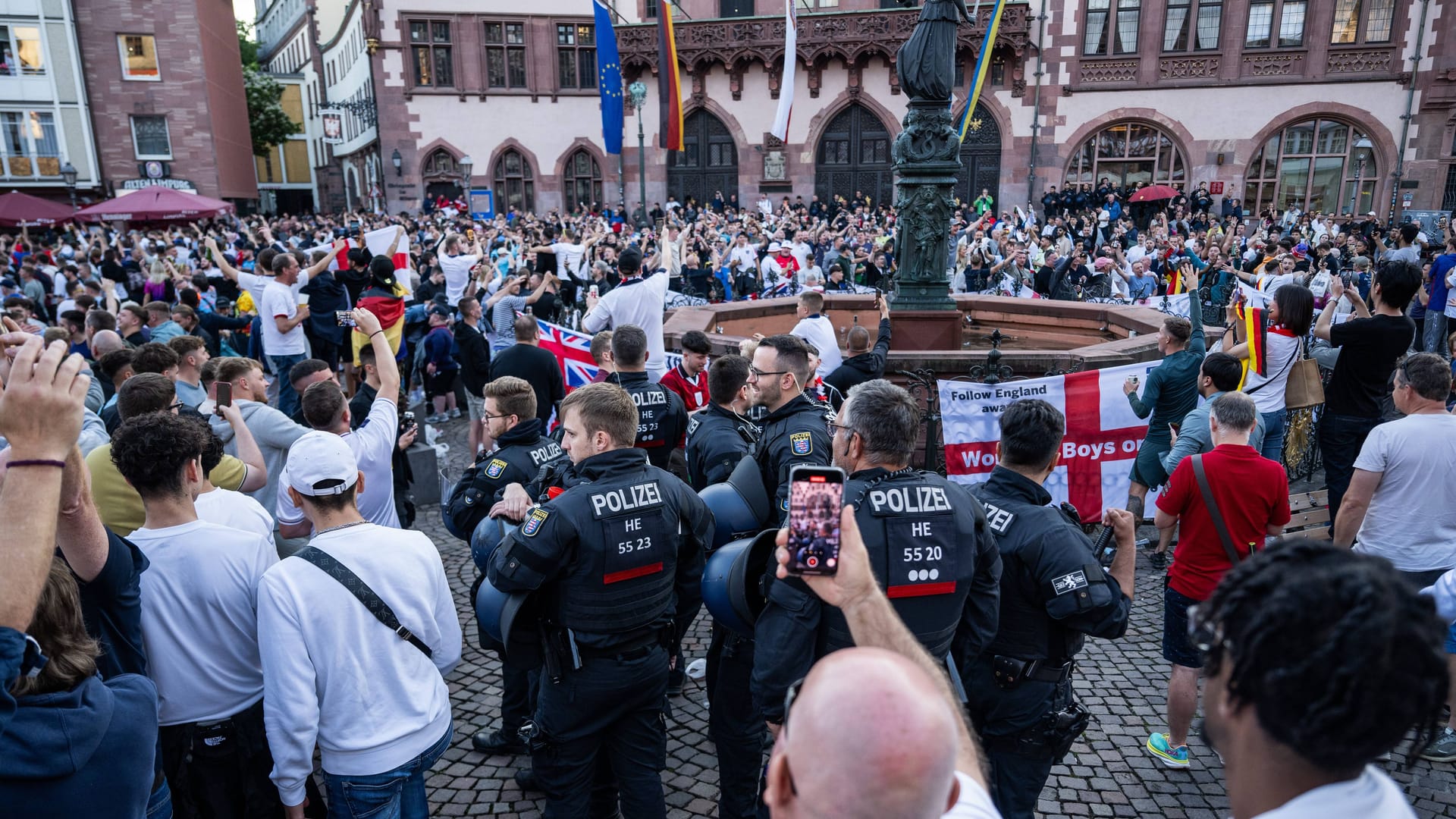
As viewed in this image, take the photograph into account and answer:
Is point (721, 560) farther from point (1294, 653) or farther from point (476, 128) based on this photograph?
point (476, 128)

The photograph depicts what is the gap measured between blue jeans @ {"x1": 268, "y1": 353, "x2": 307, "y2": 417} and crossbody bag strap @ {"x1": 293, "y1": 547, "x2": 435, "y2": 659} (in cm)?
516

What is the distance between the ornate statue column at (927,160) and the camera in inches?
344

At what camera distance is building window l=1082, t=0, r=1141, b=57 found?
28859mm

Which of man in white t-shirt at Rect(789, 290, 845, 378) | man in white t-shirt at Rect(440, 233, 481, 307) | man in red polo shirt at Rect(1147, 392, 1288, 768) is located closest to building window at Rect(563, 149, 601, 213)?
man in white t-shirt at Rect(440, 233, 481, 307)

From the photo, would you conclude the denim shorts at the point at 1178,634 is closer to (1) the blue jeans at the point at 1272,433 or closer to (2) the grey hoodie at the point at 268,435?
(1) the blue jeans at the point at 1272,433

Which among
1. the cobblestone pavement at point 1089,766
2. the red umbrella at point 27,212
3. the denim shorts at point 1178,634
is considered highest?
the red umbrella at point 27,212

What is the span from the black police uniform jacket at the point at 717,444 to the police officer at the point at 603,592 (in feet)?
3.47

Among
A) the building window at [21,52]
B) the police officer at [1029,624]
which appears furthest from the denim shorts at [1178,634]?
the building window at [21,52]

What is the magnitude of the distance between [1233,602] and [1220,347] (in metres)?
6.43

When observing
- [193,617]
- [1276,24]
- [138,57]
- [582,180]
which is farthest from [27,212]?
[1276,24]

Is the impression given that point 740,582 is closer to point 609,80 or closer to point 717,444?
point 717,444

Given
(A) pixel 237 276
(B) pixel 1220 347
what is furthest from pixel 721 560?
(A) pixel 237 276

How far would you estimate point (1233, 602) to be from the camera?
1.43 meters

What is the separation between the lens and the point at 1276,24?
28000 mm
